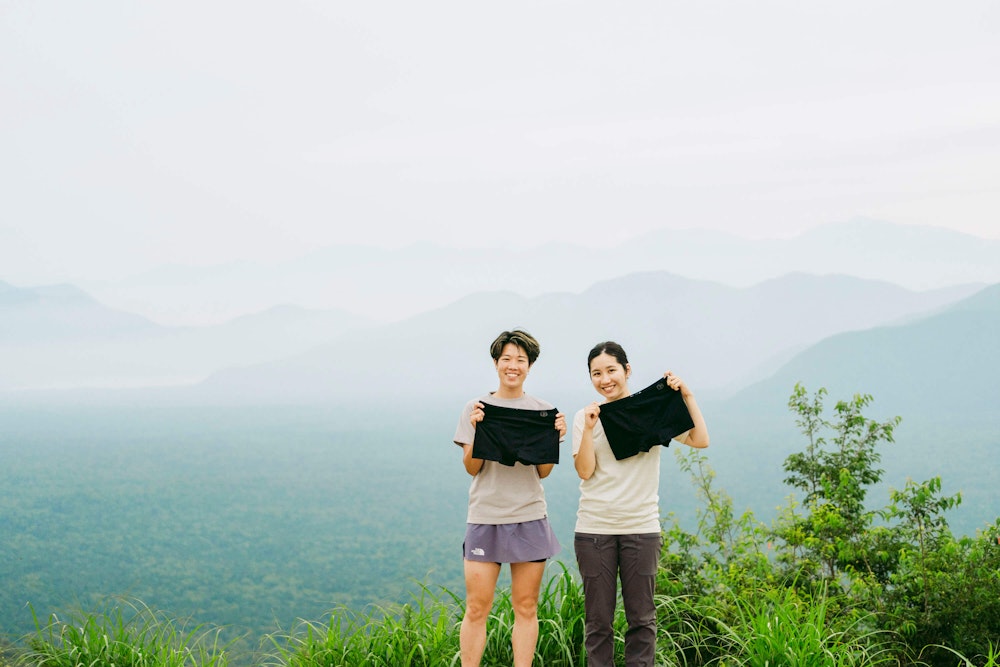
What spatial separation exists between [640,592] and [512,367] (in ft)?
3.65

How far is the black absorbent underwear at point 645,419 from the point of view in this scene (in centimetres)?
375

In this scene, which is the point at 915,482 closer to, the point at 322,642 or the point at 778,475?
the point at 322,642

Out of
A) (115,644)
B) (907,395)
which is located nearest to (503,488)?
(115,644)

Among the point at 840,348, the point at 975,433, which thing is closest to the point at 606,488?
the point at 975,433

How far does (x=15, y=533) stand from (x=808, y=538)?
30.9 meters

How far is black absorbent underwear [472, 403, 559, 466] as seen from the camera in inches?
146

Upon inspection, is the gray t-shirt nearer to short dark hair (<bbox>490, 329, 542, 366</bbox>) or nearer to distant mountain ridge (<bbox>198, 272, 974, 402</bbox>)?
short dark hair (<bbox>490, 329, 542, 366</bbox>)

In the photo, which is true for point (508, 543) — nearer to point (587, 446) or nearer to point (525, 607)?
point (525, 607)

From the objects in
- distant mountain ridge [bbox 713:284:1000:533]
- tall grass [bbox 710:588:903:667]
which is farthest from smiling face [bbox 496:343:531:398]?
distant mountain ridge [bbox 713:284:1000:533]

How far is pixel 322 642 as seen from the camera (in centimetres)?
458

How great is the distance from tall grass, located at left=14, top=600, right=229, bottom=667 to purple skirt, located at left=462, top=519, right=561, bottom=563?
1849mm

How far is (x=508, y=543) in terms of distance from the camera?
144 inches

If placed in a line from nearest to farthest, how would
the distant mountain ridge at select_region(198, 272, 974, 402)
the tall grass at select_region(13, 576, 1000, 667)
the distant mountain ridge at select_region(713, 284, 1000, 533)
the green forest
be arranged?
the tall grass at select_region(13, 576, 1000, 667), the green forest, the distant mountain ridge at select_region(713, 284, 1000, 533), the distant mountain ridge at select_region(198, 272, 974, 402)

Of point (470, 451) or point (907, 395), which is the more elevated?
point (470, 451)
